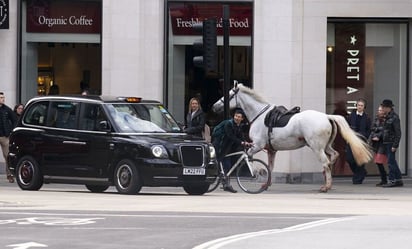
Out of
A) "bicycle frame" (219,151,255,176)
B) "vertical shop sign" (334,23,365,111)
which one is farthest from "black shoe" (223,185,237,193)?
"vertical shop sign" (334,23,365,111)

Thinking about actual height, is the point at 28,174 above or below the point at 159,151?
below

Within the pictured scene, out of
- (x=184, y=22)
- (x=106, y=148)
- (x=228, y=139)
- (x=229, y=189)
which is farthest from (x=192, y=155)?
(x=184, y=22)

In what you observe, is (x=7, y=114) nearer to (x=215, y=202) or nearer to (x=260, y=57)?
(x=260, y=57)

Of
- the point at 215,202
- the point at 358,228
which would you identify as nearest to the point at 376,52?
the point at 215,202

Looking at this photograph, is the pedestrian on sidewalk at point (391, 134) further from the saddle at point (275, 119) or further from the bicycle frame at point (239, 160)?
the bicycle frame at point (239, 160)

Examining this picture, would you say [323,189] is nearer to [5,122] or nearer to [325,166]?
[325,166]

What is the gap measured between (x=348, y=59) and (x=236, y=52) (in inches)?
105

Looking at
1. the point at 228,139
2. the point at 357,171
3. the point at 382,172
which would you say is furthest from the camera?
the point at 357,171

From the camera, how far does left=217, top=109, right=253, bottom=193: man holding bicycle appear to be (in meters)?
23.6

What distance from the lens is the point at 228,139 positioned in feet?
78.0

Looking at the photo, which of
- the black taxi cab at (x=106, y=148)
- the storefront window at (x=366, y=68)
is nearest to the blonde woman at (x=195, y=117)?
the black taxi cab at (x=106, y=148)

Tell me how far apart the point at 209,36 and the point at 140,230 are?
9921 millimetres

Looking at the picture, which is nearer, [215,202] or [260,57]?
[215,202]

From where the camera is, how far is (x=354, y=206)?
1931 cm
